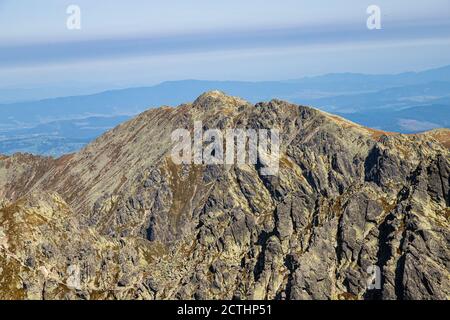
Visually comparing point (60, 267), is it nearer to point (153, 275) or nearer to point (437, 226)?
point (153, 275)
